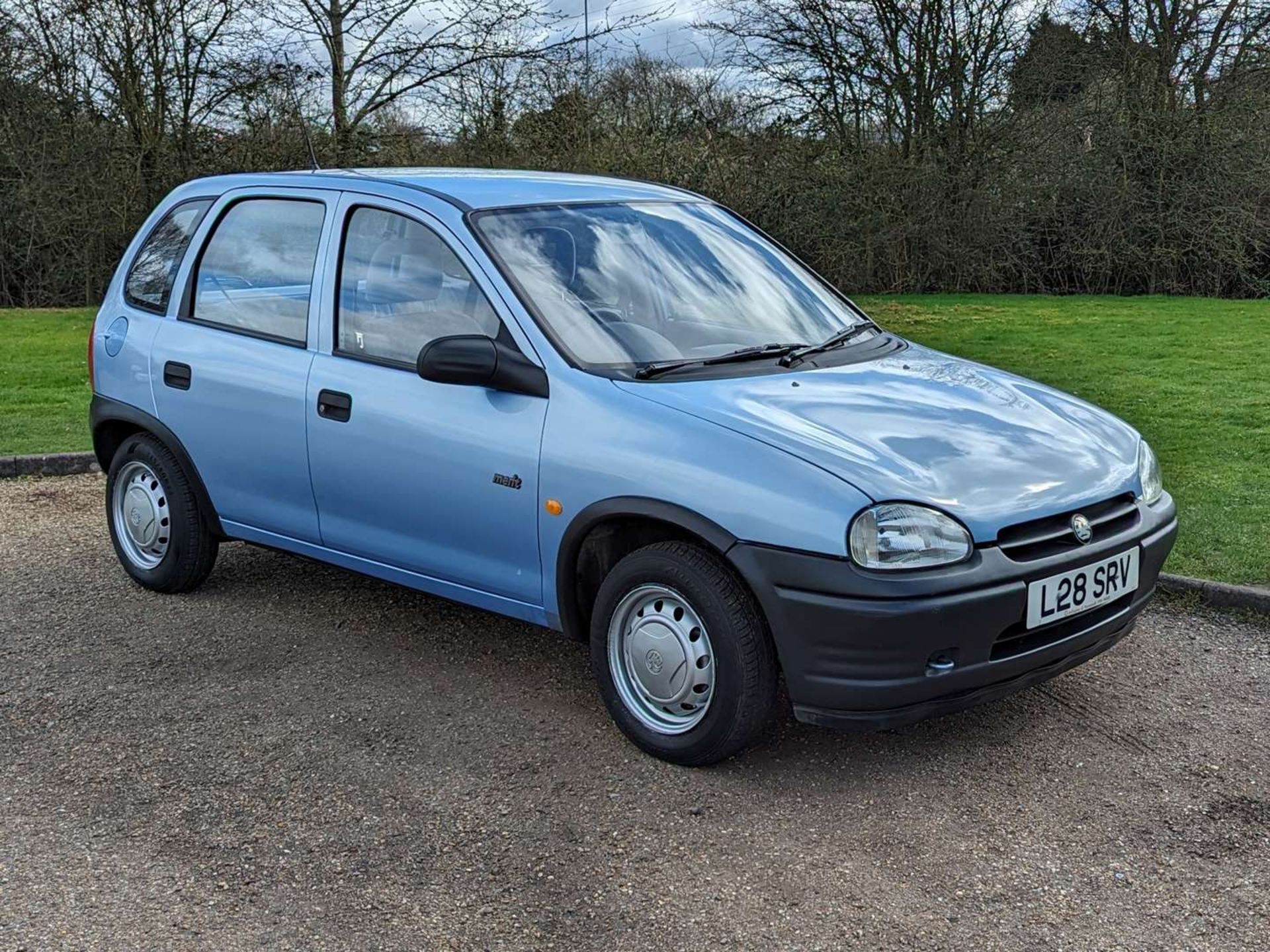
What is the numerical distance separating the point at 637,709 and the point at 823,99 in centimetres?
1885

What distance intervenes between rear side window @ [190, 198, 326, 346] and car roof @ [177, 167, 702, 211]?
15cm

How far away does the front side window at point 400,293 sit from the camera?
4.71m

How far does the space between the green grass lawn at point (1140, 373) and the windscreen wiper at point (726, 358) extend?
240cm

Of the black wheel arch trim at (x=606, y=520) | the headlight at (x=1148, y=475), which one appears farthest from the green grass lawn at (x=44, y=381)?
the headlight at (x=1148, y=475)

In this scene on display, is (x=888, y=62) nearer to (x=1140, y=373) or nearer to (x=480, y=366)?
(x=1140, y=373)

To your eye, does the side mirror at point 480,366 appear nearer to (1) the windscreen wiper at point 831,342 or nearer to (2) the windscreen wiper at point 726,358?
(2) the windscreen wiper at point 726,358

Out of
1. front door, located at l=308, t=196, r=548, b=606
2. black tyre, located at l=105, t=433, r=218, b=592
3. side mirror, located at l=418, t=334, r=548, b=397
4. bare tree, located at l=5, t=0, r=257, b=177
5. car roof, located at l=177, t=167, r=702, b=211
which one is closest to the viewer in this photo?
side mirror, located at l=418, t=334, r=548, b=397

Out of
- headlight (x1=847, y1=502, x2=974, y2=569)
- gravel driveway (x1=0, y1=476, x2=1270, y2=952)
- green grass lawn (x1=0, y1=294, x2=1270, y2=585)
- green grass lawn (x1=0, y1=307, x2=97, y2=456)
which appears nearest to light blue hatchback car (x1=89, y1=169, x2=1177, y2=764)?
headlight (x1=847, y1=502, x2=974, y2=569)

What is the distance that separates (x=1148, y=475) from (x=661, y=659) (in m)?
1.79

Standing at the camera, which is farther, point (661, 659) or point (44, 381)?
point (44, 381)

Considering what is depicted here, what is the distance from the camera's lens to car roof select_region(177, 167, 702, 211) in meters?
4.99

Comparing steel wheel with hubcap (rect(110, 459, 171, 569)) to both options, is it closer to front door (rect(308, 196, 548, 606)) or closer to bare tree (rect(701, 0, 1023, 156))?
front door (rect(308, 196, 548, 606))

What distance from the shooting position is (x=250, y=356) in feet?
17.4

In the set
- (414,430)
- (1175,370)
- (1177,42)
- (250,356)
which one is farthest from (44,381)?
(1177,42)
